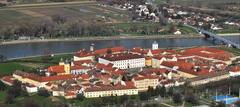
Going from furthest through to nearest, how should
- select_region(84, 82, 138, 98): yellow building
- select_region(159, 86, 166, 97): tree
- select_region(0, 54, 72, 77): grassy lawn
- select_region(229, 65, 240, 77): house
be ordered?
1. select_region(0, 54, 72, 77): grassy lawn
2. select_region(229, 65, 240, 77): house
3. select_region(84, 82, 138, 98): yellow building
4. select_region(159, 86, 166, 97): tree

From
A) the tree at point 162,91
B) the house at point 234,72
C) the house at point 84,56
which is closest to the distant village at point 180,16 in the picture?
the house at point 84,56

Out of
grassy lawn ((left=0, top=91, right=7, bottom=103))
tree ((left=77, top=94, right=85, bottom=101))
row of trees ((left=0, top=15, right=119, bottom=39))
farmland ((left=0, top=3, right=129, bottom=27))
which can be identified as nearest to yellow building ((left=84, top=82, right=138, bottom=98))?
tree ((left=77, top=94, right=85, bottom=101))

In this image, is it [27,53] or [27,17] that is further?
[27,17]

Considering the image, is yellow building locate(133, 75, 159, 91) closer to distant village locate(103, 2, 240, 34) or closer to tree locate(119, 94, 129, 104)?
tree locate(119, 94, 129, 104)

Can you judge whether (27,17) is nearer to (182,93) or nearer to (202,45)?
(202,45)

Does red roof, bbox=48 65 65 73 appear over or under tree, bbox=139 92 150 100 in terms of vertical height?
under

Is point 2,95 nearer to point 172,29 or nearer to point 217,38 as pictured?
point 217,38

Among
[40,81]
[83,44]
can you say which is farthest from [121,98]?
[83,44]

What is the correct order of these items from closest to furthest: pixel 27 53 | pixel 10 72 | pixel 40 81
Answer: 1. pixel 40 81
2. pixel 10 72
3. pixel 27 53
